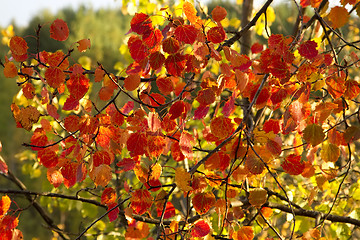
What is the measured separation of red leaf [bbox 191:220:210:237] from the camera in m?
1.11

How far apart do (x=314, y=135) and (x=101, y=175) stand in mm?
581

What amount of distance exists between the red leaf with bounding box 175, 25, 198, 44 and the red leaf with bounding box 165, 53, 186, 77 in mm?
76

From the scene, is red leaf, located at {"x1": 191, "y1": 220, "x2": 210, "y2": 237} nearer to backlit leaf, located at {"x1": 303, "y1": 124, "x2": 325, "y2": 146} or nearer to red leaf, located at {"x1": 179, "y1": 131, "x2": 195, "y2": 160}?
red leaf, located at {"x1": 179, "y1": 131, "x2": 195, "y2": 160}

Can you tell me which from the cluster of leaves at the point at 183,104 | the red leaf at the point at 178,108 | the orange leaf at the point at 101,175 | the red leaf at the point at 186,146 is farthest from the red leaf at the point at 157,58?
the orange leaf at the point at 101,175

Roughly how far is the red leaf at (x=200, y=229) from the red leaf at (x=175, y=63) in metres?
0.43

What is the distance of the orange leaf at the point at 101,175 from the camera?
3.54 ft

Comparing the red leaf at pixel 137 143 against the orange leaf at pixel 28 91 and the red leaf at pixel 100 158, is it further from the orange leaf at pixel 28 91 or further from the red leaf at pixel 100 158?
the orange leaf at pixel 28 91

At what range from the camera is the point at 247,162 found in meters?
1.10

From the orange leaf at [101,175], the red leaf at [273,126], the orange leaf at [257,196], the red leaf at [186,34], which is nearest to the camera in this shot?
the red leaf at [186,34]

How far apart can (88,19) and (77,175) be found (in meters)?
22.8

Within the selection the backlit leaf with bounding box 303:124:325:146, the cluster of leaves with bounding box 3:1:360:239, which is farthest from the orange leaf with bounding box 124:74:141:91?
the backlit leaf with bounding box 303:124:325:146

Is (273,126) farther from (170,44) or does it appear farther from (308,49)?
(170,44)

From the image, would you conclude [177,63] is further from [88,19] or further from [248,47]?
[88,19]

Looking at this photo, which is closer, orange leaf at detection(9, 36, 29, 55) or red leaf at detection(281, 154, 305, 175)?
orange leaf at detection(9, 36, 29, 55)
